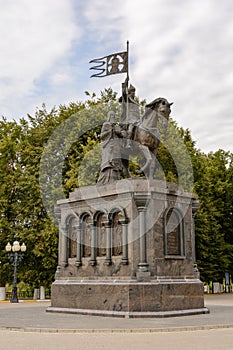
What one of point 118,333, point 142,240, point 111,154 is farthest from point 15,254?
point 118,333

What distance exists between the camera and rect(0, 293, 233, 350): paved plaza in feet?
29.9

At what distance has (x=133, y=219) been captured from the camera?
15.1 metres

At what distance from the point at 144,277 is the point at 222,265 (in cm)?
2249

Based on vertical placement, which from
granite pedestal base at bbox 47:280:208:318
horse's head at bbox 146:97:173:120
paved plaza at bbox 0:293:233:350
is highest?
horse's head at bbox 146:97:173:120

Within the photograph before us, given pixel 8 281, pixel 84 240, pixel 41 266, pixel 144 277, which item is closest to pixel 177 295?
pixel 144 277

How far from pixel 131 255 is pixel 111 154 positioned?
4032mm

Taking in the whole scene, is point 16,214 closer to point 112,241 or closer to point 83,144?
point 83,144

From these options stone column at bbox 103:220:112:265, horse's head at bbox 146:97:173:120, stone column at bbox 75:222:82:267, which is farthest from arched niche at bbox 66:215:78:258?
horse's head at bbox 146:97:173:120

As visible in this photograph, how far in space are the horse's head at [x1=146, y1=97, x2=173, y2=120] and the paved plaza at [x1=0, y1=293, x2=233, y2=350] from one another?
22.8ft

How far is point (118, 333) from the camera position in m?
10.8

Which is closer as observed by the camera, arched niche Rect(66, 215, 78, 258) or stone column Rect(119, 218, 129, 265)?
stone column Rect(119, 218, 129, 265)

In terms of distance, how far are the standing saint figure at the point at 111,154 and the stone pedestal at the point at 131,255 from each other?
0.77 metres

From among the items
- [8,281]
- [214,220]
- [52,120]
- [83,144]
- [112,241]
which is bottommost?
[8,281]

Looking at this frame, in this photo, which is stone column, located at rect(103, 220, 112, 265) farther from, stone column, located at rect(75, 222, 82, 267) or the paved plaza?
the paved plaza
